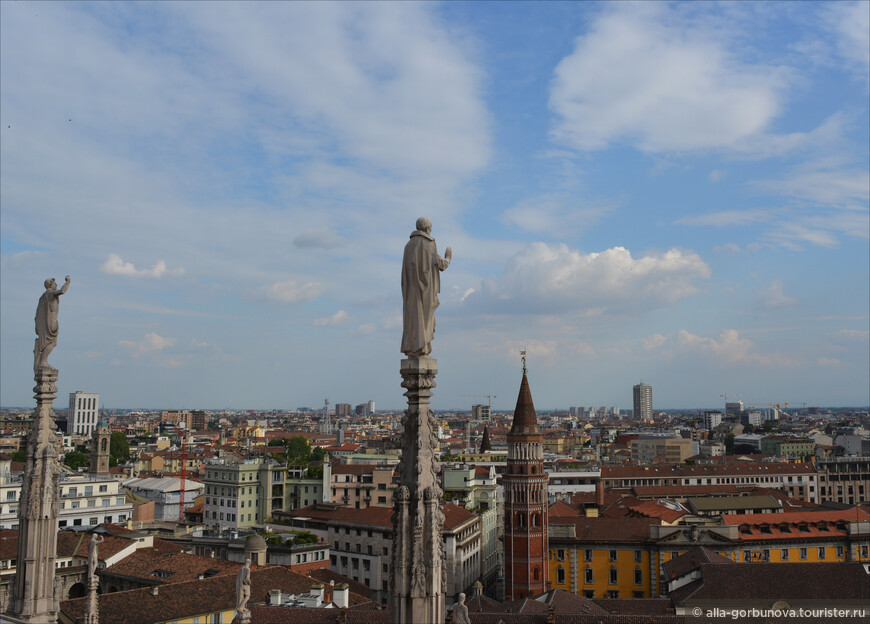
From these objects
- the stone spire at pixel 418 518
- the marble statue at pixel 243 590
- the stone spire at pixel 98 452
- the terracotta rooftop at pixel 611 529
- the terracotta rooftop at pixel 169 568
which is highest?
the stone spire at pixel 418 518

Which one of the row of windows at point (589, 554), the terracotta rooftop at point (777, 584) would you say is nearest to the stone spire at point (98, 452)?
the row of windows at point (589, 554)

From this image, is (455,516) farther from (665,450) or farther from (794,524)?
(665,450)

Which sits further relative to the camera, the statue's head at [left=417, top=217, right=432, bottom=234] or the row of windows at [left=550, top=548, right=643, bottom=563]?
the row of windows at [left=550, top=548, right=643, bottom=563]

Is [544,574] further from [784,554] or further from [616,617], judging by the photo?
[616,617]

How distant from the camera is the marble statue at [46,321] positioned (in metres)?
10.4

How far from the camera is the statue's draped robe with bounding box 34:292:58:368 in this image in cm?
1036

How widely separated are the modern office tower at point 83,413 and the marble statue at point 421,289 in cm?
20099

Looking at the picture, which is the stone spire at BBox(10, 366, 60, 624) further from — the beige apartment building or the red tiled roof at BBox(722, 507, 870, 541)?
the beige apartment building

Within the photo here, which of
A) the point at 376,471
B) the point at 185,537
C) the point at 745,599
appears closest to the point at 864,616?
the point at 745,599

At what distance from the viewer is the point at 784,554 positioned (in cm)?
5353

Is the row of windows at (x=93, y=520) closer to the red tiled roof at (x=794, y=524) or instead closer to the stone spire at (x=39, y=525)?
the red tiled roof at (x=794, y=524)

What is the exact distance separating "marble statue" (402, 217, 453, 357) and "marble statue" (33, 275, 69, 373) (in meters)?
5.64

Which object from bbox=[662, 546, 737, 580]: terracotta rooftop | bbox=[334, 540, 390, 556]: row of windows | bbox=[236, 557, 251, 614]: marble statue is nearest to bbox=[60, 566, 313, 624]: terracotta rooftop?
bbox=[236, 557, 251, 614]: marble statue

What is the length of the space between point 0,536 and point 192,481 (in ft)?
150
